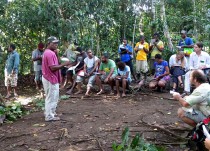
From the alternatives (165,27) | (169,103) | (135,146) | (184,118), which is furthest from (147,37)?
(135,146)

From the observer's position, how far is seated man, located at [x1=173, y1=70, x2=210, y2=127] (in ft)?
16.0

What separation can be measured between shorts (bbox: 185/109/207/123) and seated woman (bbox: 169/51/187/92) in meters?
4.36

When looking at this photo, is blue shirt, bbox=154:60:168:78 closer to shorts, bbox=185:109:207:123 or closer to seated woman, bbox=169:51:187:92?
seated woman, bbox=169:51:187:92

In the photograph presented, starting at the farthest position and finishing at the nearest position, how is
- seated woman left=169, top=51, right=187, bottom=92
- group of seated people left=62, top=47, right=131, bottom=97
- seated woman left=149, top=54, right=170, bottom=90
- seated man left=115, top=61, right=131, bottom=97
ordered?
seated woman left=149, top=54, right=170, bottom=90
seated woman left=169, top=51, right=187, bottom=92
group of seated people left=62, top=47, right=131, bottom=97
seated man left=115, top=61, right=131, bottom=97

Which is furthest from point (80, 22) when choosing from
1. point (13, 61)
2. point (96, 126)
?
Result: point (96, 126)

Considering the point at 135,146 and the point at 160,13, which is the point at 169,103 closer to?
the point at 135,146

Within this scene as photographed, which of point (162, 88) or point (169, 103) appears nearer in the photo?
point (169, 103)

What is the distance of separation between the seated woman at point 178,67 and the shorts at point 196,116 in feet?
14.3

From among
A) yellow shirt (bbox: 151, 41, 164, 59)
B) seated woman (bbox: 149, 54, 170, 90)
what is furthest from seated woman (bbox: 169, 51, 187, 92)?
yellow shirt (bbox: 151, 41, 164, 59)

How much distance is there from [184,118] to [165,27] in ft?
27.6

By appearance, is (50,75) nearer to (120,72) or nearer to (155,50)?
(120,72)

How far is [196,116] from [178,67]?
15.0ft

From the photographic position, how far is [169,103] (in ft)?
27.5

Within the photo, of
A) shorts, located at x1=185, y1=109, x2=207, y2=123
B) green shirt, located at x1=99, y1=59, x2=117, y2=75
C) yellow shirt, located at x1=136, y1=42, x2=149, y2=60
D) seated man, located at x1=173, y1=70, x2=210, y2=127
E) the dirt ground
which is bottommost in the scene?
the dirt ground
